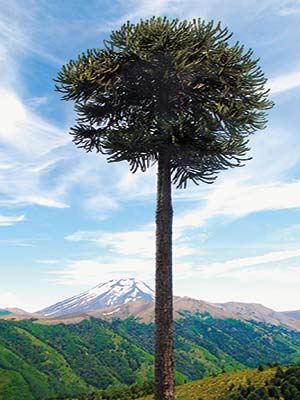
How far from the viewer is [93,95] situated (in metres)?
13.5

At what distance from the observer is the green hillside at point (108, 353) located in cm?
9238

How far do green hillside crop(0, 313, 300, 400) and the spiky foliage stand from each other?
76153 millimetres

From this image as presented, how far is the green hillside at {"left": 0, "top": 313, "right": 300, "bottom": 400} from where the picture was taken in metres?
92.4

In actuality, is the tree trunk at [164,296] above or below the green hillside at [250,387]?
above

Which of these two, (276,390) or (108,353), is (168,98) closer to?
(276,390)

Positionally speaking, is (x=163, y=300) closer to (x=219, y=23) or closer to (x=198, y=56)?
(x=198, y=56)

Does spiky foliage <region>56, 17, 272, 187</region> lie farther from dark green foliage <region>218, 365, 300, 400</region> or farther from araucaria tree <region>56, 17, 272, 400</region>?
dark green foliage <region>218, 365, 300, 400</region>

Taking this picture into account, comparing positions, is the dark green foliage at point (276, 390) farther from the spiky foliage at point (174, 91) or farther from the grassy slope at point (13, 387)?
the grassy slope at point (13, 387)

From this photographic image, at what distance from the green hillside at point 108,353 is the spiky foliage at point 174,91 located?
76.2 meters

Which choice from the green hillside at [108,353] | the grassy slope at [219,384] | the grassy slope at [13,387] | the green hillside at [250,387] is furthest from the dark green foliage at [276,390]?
the grassy slope at [13,387]

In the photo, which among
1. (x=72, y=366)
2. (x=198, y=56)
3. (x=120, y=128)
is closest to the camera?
(x=198, y=56)

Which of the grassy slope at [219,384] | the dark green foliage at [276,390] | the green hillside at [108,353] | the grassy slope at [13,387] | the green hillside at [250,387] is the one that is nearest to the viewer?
the dark green foliage at [276,390]

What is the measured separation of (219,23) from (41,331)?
125 m

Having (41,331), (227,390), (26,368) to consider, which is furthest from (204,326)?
(227,390)
